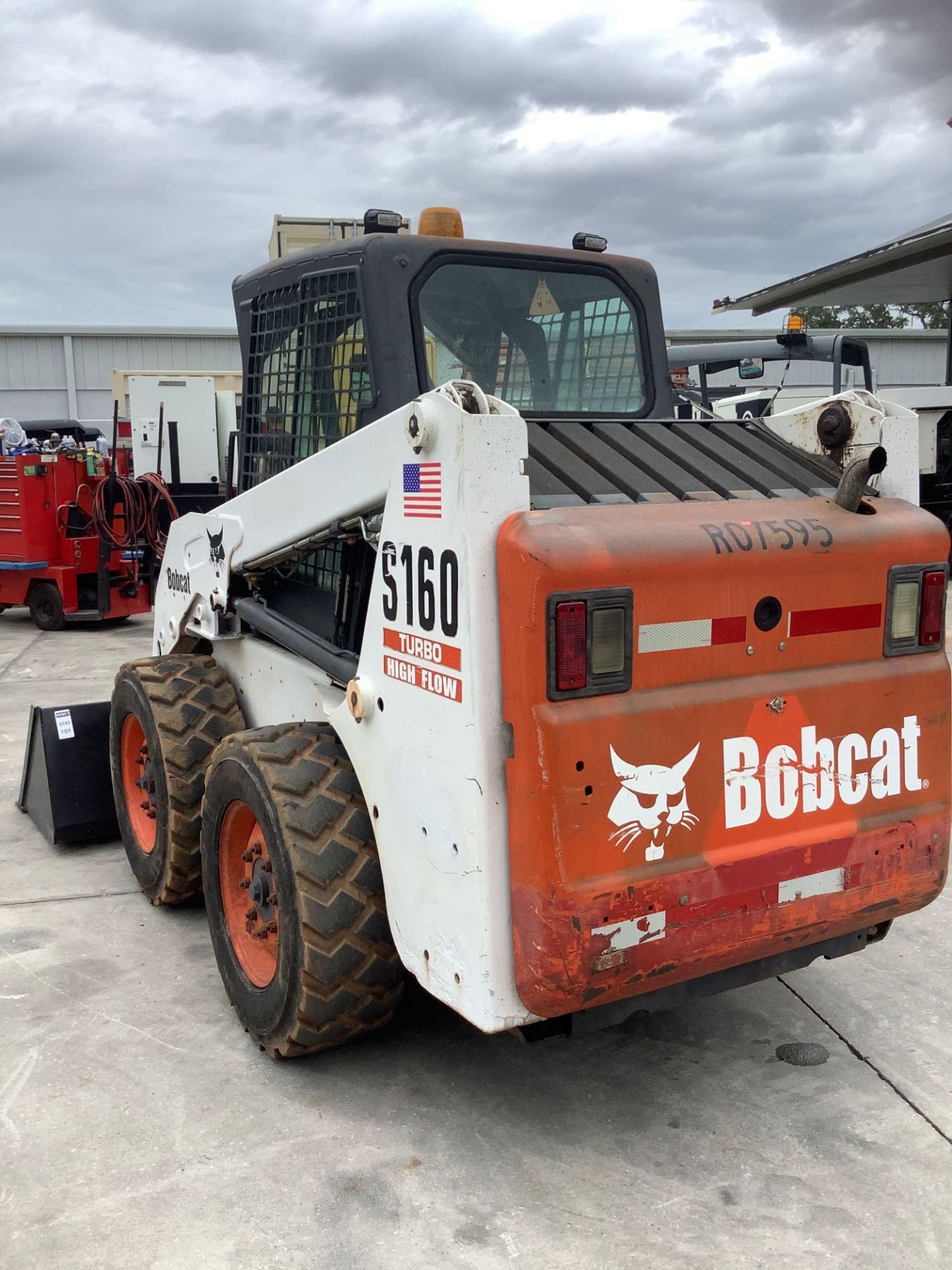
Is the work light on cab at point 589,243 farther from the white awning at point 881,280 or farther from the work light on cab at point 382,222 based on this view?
the white awning at point 881,280

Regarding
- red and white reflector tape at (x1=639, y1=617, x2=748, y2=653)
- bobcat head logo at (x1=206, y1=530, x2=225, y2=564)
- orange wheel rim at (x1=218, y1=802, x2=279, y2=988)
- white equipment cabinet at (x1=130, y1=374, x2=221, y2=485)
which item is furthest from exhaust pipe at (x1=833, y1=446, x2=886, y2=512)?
white equipment cabinet at (x1=130, y1=374, x2=221, y2=485)

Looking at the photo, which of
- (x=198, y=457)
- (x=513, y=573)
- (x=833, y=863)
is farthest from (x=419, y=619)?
(x=198, y=457)

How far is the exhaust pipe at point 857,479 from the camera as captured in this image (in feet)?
9.33

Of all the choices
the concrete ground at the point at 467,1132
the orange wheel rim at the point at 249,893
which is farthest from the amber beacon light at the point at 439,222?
the concrete ground at the point at 467,1132

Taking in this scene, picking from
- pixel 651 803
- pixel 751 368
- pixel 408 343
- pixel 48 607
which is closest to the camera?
pixel 651 803

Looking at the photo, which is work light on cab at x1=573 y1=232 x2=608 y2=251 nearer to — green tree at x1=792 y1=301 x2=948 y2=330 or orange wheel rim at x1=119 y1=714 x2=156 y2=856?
orange wheel rim at x1=119 y1=714 x2=156 y2=856

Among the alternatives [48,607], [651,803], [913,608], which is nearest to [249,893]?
[651,803]

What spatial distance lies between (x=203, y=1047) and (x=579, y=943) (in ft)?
4.64

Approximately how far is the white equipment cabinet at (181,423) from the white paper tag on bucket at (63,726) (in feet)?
30.2

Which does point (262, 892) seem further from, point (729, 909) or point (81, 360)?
point (81, 360)

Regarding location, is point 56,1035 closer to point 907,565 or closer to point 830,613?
point 830,613

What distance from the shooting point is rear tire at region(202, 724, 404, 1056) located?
294 centimetres

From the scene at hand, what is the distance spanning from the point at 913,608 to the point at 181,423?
1242 centimetres

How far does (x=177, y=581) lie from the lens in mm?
4484
